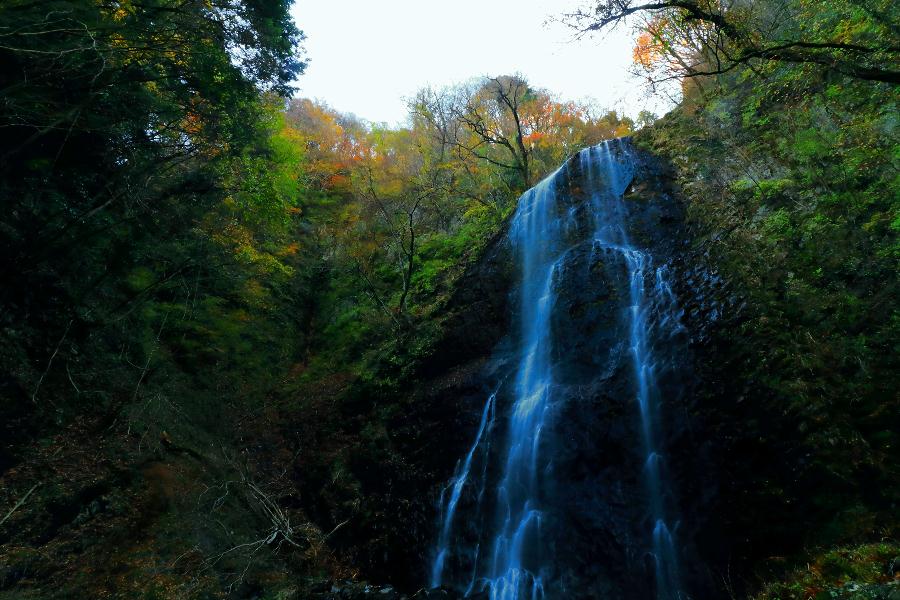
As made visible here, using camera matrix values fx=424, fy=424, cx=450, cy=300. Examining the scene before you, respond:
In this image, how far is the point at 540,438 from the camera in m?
8.03

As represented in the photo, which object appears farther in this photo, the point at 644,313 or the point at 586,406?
the point at 644,313

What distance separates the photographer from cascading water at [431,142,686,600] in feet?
21.8

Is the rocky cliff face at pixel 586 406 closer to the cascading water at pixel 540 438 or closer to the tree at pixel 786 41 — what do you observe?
the cascading water at pixel 540 438

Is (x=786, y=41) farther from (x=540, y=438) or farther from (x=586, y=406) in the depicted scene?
(x=540, y=438)

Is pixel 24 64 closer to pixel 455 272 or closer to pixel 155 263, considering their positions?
pixel 155 263

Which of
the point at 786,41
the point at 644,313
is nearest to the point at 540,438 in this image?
the point at 644,313

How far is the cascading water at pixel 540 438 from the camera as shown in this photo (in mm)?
6648

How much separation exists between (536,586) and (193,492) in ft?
21.5

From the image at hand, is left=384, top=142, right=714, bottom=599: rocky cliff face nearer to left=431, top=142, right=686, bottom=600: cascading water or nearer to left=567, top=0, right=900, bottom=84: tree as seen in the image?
left=431, top=142, right=686, bottom=600: cascading water

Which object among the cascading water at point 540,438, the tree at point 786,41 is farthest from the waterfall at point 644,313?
the tree at point 786,41

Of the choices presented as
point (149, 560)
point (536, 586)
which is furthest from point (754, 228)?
point (149, 560)

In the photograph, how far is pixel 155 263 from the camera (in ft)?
31.2

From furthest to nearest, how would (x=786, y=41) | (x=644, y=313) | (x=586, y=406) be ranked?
(x=644, y=313) → (x=586, y=406) → (x=786, y=41)

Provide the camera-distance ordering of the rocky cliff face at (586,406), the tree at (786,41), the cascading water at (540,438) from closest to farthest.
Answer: the tree at (786,41) < the rocky cliff face at (586,406) < the cascading water at (540,438)
